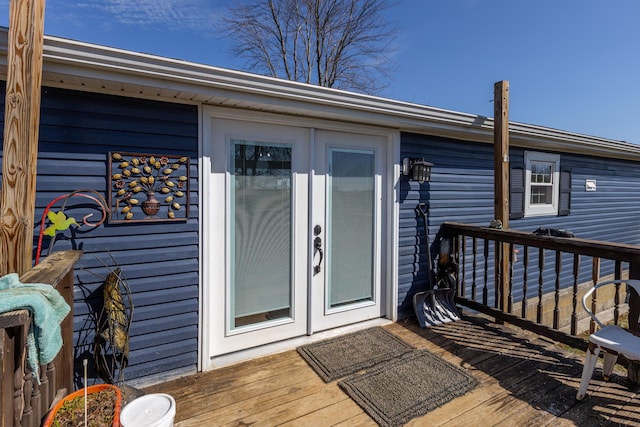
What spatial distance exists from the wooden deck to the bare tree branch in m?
9.50

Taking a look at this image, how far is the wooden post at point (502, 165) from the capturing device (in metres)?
3.33

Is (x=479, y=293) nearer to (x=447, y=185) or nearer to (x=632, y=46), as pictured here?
(x=447, y=185)

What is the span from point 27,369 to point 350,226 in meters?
2.46

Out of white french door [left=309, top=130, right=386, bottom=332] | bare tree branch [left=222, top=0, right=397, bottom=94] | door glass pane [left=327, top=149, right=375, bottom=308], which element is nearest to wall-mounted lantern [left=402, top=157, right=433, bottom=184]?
white french door [left=309, top=130, right=386, bottom=332]

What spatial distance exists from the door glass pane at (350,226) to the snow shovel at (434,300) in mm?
550

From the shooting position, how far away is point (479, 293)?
13.8 ft

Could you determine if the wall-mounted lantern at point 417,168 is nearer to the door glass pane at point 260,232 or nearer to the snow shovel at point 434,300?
the snow shovel at point 434,300

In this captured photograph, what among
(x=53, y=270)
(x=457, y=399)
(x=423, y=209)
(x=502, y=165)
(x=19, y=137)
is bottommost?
(x=457, y=399)

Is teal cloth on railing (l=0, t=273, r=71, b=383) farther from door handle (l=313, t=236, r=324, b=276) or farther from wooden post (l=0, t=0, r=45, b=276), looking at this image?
door handle (l=313, t=236, r=324, b=276)

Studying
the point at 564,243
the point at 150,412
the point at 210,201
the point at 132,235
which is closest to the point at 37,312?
the point at 150,412

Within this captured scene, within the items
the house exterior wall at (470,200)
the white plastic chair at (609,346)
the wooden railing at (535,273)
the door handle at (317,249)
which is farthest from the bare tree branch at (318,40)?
the white plastic chair at (609,346)

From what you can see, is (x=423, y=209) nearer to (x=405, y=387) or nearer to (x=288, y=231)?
(x=288, y=231)

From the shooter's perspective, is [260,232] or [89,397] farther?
[260,232]

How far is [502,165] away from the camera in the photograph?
333cm
